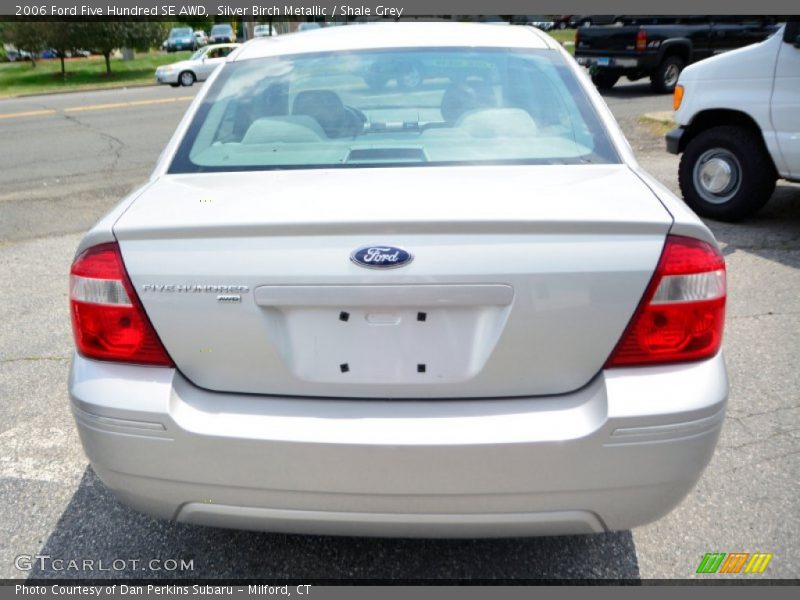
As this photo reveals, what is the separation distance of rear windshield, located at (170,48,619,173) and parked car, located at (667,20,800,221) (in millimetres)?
3723

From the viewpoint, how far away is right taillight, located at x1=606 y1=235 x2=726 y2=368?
6.35 ft

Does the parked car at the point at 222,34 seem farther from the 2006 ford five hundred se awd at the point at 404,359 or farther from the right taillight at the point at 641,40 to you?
the 2006 ford five hundred se awd at the point at 404,359

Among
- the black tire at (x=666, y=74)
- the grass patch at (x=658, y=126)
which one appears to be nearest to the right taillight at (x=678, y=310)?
the grass patch at (x=658, y=126)

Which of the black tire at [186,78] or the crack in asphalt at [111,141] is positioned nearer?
the crack in asphalt at [111,141]

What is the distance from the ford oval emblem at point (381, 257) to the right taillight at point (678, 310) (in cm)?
63

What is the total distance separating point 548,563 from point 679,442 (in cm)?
83

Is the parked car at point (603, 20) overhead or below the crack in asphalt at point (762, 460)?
overhead

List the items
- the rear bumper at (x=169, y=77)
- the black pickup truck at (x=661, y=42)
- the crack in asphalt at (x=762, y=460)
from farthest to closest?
1. the rear bumper at (x=169, y=77)
2. the black pickup truck at (x=661, y=42)
3. the crack in asphalt at (x=762, y=460)

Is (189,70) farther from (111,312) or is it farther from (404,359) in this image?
(404,359)

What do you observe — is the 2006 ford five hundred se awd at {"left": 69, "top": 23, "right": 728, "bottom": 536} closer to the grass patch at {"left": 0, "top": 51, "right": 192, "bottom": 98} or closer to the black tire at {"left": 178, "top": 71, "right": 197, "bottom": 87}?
the black tire at {"left": 178, "top": 71, "right": 197, "bottom": 87}

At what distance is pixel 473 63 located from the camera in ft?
9.94

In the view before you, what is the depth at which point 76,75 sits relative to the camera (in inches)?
1233

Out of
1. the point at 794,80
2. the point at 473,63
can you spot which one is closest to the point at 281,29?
the point at 794,80

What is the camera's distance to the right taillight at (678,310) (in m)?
1.93
